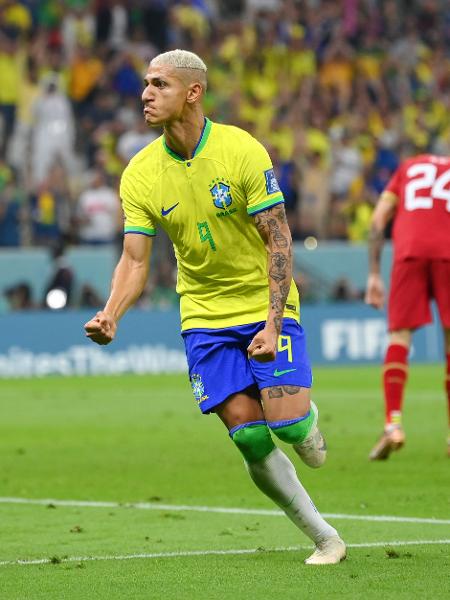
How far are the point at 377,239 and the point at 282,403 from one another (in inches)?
209

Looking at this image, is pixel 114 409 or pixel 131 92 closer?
pixel 114 409

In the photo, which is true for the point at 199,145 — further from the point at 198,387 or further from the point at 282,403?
the point at 282,403

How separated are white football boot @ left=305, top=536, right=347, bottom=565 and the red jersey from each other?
205 inches

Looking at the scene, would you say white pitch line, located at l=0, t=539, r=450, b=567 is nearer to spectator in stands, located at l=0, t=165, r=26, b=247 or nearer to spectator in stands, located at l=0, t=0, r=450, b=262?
spectator in stands, located at l=0, t=165, r=26, b=247

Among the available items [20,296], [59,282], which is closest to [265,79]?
[59,282]

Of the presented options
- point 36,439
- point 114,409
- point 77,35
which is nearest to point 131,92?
point 77,35

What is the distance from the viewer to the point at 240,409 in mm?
6832

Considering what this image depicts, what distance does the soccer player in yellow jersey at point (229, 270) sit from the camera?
6730 mm

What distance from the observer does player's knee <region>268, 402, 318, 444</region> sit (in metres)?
6.71

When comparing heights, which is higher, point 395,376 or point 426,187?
point 426,187

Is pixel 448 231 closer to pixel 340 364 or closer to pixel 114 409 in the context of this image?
pixel 114 409

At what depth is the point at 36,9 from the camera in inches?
988

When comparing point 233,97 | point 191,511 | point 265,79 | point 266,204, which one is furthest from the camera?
point 265,79

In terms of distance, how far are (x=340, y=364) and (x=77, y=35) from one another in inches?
284
